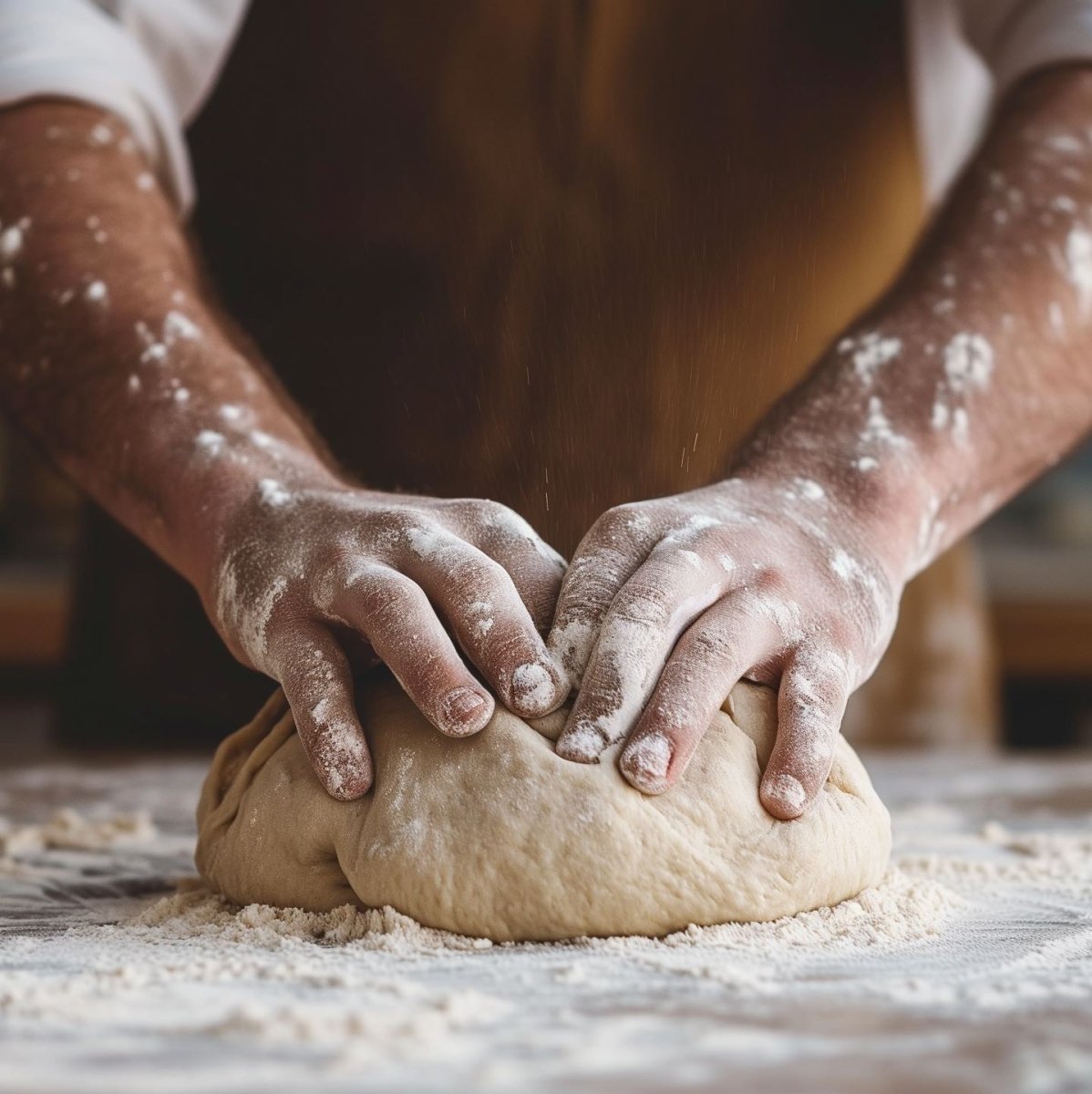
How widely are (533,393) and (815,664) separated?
87 cm

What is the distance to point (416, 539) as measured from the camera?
1000mm

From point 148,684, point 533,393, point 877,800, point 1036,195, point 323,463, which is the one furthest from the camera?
point 148,684

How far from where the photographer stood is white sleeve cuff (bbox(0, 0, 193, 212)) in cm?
152

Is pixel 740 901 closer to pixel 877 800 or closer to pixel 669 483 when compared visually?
pixel 877 800

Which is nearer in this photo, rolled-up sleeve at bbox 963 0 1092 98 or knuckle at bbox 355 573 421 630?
knuckle at bbox 355 573 421 630

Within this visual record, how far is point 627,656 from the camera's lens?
930 millimetres

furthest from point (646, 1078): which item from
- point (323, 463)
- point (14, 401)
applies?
point (14, 401)

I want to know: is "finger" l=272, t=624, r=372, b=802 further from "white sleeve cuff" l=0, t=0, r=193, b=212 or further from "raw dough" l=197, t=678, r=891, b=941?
"white sleeve cuff" l=0, t=0, r=193, b=212

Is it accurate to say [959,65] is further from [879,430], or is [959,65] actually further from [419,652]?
[419,652]

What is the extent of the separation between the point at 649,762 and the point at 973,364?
670 mm

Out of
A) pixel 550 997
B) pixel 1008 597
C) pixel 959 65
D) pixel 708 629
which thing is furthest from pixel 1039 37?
pixel 1008 597

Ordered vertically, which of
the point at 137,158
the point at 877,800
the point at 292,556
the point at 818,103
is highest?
the point at 818,103

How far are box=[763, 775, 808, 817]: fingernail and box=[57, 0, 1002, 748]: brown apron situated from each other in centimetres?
82

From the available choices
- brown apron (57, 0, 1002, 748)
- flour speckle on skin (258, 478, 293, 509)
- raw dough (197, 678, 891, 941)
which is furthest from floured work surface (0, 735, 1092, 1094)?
brown apron (57, 0, 1002, 748)
